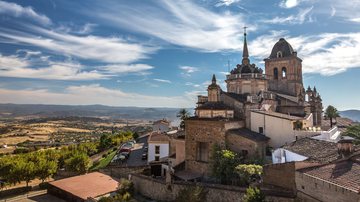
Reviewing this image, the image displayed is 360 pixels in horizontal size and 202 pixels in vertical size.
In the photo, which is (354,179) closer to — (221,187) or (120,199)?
(221,187)

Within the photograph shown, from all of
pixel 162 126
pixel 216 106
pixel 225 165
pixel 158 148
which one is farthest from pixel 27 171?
pixel 225 165

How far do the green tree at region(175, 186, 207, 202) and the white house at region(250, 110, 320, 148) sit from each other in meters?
10.2

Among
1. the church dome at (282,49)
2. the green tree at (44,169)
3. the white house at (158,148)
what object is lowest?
the green tree at (44,169)

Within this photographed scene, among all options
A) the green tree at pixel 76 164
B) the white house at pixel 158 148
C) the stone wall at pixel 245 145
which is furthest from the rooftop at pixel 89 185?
the stone wall at pixel 245 145

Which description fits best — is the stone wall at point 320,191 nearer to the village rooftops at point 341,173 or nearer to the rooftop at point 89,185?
the village rooftops at point 341,173

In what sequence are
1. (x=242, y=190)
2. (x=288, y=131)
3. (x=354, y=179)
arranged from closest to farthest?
1. (x=354, y=179)
2. (x=242, y=190)
3. (x=288, y=131)

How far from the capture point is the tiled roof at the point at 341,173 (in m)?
14.4

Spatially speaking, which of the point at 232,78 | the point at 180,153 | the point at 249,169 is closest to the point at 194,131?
the point at 180,153

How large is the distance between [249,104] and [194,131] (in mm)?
6788

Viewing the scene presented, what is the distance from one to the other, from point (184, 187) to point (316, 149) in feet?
36.7

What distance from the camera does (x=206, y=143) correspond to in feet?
99.6

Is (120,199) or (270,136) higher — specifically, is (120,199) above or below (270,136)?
below

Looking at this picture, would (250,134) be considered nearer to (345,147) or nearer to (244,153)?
(244,153)

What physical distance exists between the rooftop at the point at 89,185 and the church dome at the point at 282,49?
3515 centimetres
